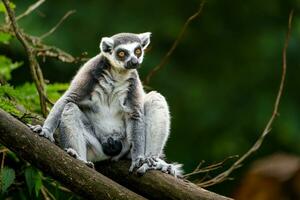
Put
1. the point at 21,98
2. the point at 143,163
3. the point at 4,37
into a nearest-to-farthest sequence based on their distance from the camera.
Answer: the point at 143,163 → the point at 21,98 → the point at 4,37

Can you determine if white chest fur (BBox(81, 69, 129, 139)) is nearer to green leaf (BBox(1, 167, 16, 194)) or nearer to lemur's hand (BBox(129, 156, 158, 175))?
lemur's hand (BBox(129, 156, 158, 175))

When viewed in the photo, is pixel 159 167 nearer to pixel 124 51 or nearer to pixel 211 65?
pixel 124 51

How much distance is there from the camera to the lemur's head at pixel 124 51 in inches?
348

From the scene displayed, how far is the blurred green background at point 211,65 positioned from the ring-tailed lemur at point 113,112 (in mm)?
10697

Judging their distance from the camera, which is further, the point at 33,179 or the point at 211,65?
the point at 211,65

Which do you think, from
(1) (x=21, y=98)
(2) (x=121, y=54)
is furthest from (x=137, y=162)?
(1) (x=21, y=98)

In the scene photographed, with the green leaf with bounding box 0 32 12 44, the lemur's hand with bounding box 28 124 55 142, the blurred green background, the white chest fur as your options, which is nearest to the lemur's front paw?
the white chest fur

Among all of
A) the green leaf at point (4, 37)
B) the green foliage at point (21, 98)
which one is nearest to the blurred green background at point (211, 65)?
the green leaf at point (4, 37)

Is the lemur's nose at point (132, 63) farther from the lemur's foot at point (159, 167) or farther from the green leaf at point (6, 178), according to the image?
the green leaf at point (6, 178)

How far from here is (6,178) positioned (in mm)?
8070

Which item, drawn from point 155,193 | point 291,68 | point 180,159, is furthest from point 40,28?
point 155,193

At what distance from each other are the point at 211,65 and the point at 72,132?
46.7ft

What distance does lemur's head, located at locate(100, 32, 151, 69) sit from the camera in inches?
348

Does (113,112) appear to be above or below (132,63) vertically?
below
